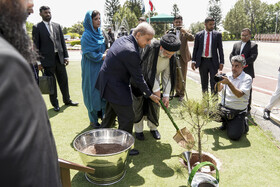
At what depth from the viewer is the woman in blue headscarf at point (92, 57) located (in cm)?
377

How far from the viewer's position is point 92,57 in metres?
3.85

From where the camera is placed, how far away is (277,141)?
148 inches

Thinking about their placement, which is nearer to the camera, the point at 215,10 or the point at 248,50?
the point at 248,50

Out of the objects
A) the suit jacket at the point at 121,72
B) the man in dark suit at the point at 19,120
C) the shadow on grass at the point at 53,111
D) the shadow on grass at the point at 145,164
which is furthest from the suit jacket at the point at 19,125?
the shadow on grass at the point at 53,111

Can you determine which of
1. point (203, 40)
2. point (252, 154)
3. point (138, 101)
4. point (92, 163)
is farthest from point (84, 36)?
point (252, 154)

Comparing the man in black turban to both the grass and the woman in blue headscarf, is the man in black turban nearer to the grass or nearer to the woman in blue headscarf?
the grass

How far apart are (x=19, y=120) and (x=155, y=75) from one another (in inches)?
114

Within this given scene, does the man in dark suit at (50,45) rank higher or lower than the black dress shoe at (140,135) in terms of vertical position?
higher

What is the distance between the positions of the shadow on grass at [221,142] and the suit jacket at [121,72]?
156 centimetres

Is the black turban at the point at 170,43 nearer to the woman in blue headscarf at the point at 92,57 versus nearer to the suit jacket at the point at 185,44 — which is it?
the woman in blue headscarf at the point at 92,57

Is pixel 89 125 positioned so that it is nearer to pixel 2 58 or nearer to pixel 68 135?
pixel 68 135

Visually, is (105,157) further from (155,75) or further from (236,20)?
(236,20)

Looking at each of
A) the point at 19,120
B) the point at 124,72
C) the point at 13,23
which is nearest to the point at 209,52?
the point at 124,72

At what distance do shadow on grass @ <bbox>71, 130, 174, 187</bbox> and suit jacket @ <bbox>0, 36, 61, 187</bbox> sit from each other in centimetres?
208
